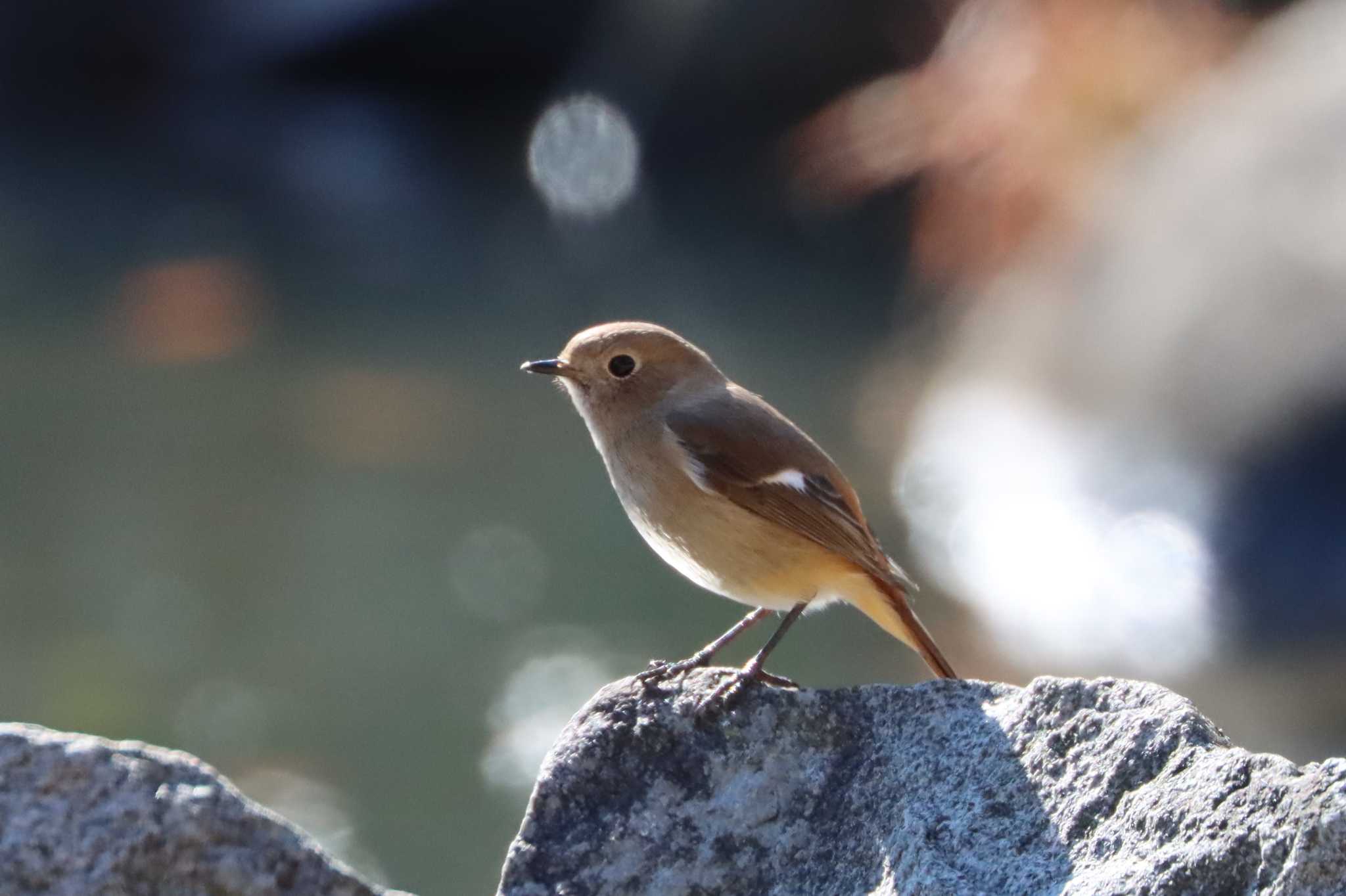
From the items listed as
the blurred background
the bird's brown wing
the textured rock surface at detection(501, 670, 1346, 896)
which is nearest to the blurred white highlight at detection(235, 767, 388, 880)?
the blurred background

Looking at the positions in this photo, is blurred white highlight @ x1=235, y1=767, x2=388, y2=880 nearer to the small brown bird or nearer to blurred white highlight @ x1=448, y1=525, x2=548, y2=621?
blurred white highlight @ x1=448, y1=525, x2=548, y2=621

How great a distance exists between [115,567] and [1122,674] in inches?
144

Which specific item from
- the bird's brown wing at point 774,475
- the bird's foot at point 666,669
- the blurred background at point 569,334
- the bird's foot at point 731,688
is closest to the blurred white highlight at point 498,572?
the blurred background at point 569,334

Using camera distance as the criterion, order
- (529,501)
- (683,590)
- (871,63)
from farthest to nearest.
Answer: (871,63), (529,501), (683,590)

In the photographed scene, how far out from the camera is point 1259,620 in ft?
18.7

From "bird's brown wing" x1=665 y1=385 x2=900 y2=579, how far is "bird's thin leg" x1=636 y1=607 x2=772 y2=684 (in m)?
0.26

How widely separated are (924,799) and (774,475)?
3.64 feet

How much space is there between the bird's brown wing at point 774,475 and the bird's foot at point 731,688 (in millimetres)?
565

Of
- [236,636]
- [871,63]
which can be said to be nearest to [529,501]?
[236,636]

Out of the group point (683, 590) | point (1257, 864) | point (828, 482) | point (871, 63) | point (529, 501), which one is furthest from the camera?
point (871, 63)

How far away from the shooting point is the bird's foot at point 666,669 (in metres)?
2.67

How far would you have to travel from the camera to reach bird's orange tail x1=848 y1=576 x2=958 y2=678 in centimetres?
331

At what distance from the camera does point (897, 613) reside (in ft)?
11.0

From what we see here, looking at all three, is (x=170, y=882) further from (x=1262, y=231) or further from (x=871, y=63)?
(x=871, y=63)
